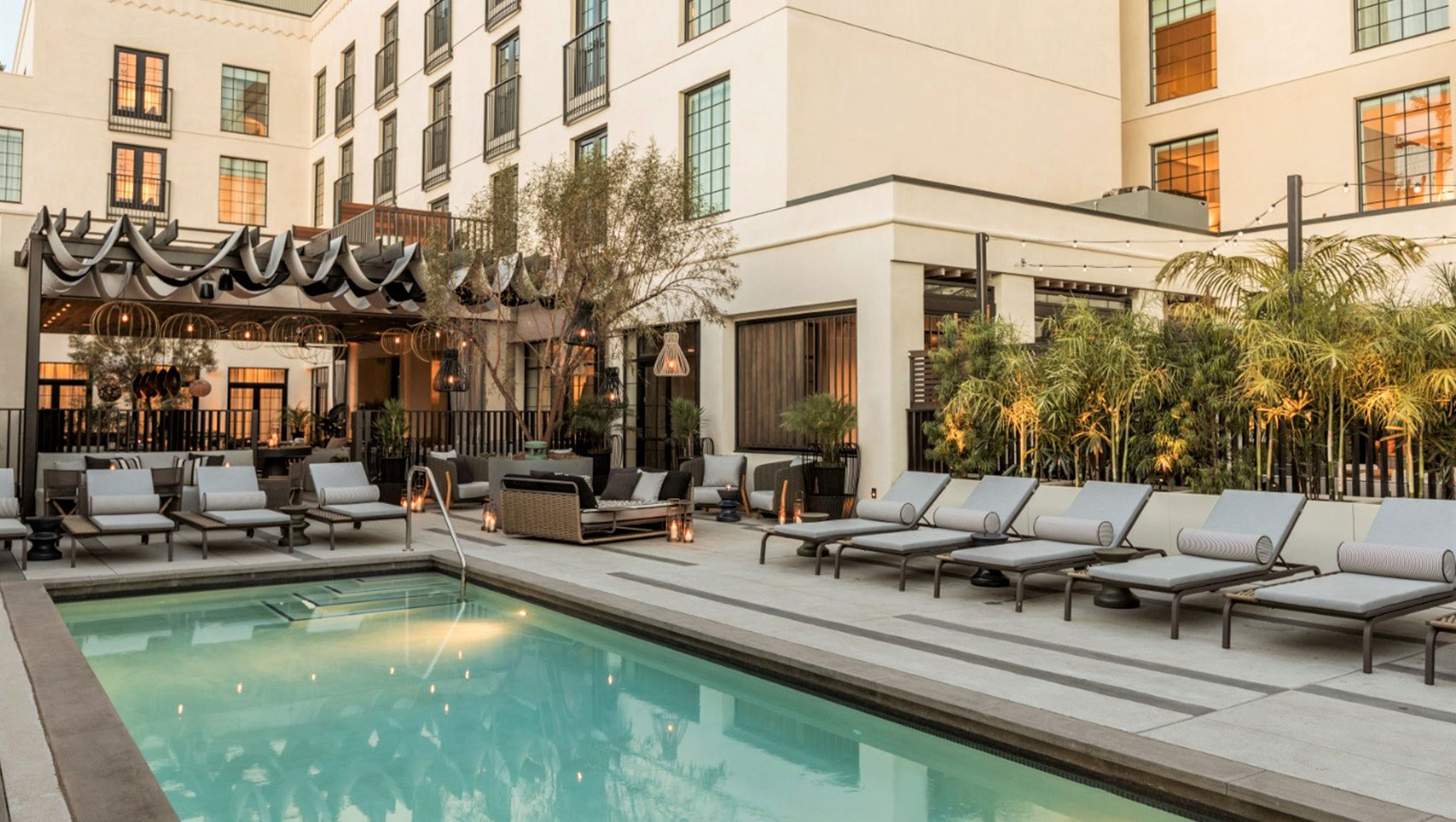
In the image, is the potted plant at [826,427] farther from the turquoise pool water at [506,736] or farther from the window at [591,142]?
the window at [591,142]

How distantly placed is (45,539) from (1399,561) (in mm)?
10551

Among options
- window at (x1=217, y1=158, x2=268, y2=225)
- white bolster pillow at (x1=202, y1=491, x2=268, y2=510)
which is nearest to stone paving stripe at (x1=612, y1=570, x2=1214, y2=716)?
white bolster pillow at (x1=202, y1=491, x2=268, y2=510)

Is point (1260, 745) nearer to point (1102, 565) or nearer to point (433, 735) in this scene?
point (1102, 565)

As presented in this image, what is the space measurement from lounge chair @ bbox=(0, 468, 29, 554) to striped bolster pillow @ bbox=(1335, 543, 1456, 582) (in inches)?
388

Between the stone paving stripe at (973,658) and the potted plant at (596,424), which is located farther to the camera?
the potted plant at (596,424)

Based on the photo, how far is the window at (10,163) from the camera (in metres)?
24.2

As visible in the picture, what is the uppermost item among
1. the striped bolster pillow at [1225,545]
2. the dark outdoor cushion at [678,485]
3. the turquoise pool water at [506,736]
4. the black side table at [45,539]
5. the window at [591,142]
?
the window at [591,142]

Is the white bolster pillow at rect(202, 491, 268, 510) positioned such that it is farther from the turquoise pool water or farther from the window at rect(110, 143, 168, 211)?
the window at rect(110, 143, 168, 211)

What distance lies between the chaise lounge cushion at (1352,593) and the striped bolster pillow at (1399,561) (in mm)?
49

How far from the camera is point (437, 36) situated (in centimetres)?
2236

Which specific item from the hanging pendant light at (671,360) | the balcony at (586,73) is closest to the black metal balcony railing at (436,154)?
the balcony at (586,73)

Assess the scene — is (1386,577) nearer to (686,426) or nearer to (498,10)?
(686,426)

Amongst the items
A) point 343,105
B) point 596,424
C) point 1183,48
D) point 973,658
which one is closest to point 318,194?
point 343,105

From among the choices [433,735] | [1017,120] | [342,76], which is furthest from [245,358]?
[433,735]
